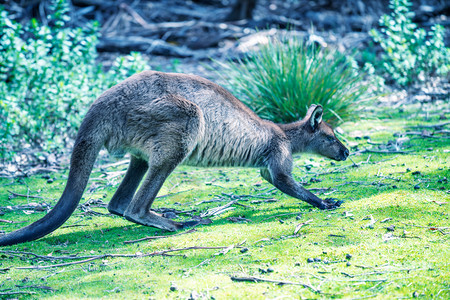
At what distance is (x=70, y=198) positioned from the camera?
3.95 meters

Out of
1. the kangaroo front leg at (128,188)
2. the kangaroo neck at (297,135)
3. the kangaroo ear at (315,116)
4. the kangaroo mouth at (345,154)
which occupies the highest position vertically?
the kangaroo ear at (315,116)

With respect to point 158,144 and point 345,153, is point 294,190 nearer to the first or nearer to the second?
point 345,153

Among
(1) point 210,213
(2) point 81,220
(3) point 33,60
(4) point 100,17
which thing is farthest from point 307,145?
(4) point 100,17

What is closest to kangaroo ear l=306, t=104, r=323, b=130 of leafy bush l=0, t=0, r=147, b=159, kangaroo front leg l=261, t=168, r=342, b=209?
kangaroo front leg l=261, t=168, r=342, b=209

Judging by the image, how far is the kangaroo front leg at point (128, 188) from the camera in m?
4.80

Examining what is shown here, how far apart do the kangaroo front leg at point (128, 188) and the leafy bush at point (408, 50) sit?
4.92 meters

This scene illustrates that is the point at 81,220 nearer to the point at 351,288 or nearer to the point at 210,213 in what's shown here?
the point at 210,213

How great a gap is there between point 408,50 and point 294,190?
4910mm

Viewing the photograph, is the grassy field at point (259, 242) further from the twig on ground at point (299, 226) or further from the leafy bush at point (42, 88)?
the leafy bush at point (42, 88)

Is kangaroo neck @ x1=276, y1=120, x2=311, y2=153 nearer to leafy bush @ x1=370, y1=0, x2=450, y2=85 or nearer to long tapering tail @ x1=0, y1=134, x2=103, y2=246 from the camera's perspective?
long tapering tail @ x1=0, y1=134, x2=103, y2=246

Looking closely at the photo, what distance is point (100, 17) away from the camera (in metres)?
12.9

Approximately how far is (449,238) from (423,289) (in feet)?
2.79

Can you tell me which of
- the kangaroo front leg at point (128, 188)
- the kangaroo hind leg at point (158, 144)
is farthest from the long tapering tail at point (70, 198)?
the kangaroo front leg at point (128, 188)

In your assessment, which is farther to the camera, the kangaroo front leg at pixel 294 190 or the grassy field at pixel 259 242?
the kangaroo front leg at pixel 294 190
